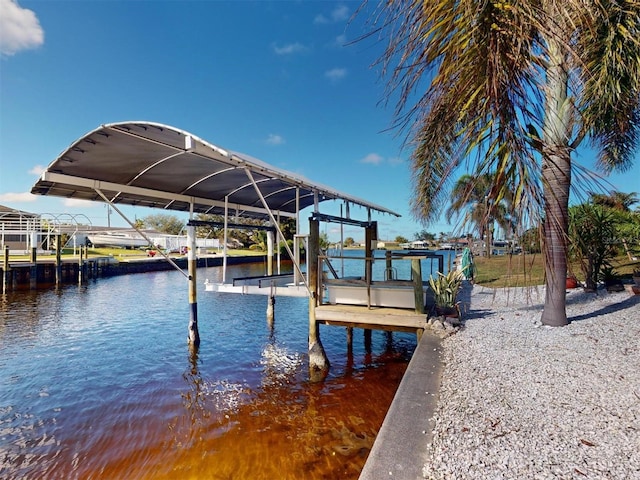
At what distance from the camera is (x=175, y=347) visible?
33.4 ft

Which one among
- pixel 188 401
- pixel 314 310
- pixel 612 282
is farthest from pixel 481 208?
pixel 612 282

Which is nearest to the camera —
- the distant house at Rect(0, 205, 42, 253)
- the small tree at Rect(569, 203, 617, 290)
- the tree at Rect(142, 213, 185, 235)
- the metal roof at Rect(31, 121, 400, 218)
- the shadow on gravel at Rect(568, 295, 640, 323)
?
the metal roof at Rect(31, 121, 400, 218)

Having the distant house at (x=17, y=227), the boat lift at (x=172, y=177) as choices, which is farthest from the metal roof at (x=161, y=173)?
the distant house at (x=17, y=227)

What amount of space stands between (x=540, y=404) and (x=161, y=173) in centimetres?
868

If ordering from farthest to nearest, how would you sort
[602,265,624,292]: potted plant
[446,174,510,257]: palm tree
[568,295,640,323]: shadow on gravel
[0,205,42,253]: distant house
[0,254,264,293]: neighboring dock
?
[0,205,42,253]: distant house
[0,254,264,293]: neighboring dock
[602,265,624,292]: potted plant
[568,295,640,323]: shadow on gravel
[446,174,510,257]: palm tree

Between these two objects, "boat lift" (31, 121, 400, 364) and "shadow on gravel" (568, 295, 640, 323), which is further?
"shadow on gravel" (568, 295, 640, 323)

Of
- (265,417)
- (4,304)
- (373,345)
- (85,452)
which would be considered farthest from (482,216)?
(4,304)

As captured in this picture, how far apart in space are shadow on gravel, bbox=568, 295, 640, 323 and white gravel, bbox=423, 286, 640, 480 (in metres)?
0.45

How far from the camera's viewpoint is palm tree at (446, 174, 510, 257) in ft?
5.65

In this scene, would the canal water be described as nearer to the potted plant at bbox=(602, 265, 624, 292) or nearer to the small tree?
the small tree

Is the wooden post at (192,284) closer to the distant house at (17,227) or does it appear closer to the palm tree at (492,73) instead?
the palm tree at (492,73)

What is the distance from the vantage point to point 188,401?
6.63 m

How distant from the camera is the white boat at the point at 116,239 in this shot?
5284 centimetres

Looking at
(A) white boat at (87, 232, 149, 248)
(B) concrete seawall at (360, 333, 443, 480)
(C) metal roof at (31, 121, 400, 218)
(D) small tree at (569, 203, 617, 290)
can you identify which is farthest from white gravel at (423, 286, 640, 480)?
(A) white boat at (87, 232, 149, 248)
